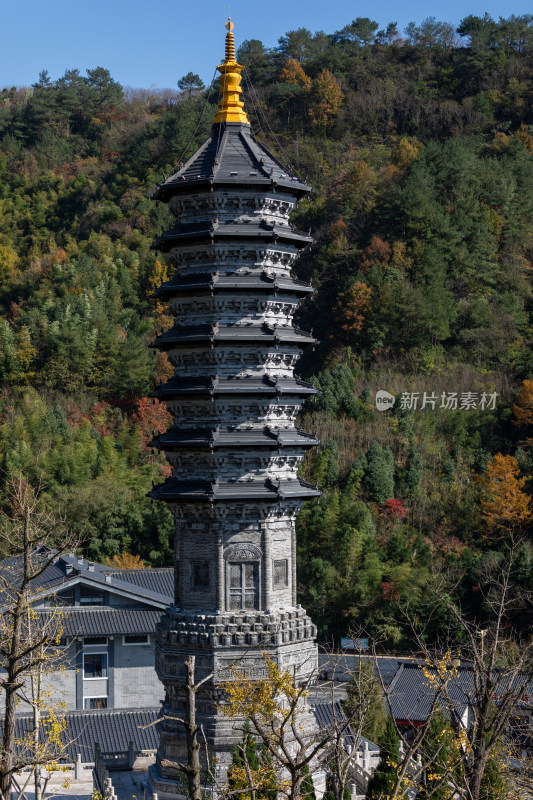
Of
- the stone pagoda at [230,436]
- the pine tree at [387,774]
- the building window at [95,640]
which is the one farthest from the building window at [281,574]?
the building window at [95,640]

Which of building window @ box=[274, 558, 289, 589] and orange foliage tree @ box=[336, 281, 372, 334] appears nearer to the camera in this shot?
building window @ box=[274, 558, 289, 589]

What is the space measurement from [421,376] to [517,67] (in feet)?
98.5

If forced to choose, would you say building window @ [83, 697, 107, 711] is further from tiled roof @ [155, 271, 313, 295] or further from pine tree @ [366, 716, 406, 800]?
tiled roof @ [155, 271, 313, 295]

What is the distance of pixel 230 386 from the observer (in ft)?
70.9

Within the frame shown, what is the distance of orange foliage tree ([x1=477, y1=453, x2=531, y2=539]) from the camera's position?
136ft

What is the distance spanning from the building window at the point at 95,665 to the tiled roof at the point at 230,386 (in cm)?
1039

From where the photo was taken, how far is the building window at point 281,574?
21703mm

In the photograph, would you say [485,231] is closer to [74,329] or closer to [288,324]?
[74,329]

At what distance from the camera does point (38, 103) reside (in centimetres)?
8281

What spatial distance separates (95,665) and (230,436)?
11.1m

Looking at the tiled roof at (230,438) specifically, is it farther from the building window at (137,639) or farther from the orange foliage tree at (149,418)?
the orange foliage tree at (149,418)

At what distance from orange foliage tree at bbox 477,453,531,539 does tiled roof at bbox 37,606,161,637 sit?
15.3 m

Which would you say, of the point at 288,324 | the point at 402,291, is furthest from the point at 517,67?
the point at 288,324

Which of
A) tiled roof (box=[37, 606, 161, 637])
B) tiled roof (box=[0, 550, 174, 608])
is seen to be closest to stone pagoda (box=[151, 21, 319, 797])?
tiled roof (box=[0, 550, 174, 608])
